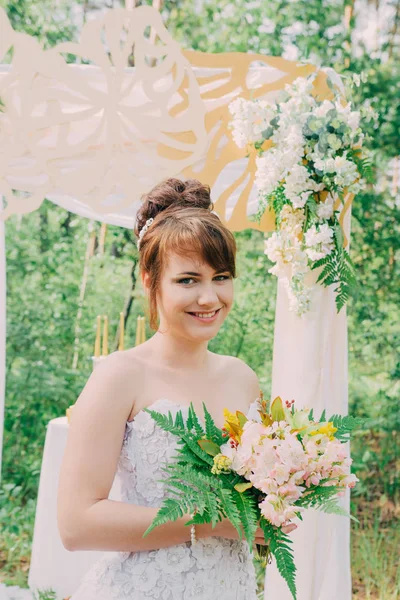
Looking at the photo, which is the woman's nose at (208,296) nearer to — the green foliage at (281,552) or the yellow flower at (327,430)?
the yellow flower at (327,430)

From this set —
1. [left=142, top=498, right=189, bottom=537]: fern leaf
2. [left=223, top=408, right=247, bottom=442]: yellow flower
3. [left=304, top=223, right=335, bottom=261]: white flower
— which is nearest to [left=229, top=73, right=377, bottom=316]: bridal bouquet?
[left=304, top=223, right=335, bottom=261]: white flower

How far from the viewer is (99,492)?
1.69 meters

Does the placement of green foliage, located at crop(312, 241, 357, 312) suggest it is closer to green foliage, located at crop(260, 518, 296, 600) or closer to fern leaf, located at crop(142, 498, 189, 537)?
green foliage, located at crop(260, 518, 296, 600)

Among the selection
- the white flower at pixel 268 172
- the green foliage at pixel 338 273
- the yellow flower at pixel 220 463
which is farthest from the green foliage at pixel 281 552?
the white flower at pixel 268 172

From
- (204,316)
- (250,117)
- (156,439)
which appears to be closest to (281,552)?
(156,439)

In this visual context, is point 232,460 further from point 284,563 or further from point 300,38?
point 300,38

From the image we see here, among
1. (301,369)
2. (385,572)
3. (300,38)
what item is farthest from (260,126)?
(300,38)

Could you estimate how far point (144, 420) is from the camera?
1767 millimetres

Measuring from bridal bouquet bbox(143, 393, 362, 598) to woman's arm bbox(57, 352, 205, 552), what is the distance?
0.37 feet

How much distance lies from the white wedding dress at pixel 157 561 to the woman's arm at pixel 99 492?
0.23ft

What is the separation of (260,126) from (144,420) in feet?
6.19

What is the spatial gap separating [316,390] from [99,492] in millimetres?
1865

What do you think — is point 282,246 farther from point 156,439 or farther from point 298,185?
point 156,439

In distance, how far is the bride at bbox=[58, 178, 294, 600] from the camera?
1.69m
